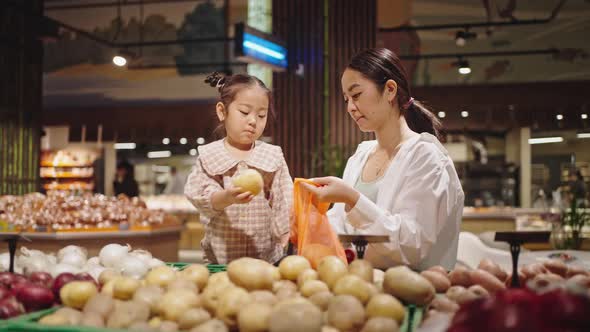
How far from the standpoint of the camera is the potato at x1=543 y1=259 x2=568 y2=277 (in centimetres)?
164

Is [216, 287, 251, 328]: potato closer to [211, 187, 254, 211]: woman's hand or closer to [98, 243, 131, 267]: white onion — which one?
[211, 187, 254, 211]: woman's hand

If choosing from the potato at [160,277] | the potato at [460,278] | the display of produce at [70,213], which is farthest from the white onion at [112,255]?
the display of produce at [70,213]

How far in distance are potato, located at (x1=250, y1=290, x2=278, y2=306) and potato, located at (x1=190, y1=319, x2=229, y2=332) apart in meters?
0.10

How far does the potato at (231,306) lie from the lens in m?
1.27

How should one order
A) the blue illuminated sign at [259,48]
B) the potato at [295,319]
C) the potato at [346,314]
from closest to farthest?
the potato at [295,319] → the potato at [346,314] → the blue illuminated sign at [259,48]

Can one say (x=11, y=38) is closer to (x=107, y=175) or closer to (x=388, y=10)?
(x=107, y=175)

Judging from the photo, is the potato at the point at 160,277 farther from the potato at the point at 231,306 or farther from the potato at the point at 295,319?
the potato at the point at 295,319

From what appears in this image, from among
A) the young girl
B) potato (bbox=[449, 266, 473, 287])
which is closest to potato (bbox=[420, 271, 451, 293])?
potato (bbox=[449, 266, 473, 287])

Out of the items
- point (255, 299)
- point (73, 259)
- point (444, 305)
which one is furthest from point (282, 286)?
point (73, 259)

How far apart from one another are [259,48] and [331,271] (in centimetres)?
568

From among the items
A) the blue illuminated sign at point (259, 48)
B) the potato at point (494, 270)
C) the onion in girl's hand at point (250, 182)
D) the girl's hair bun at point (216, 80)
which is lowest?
the potato at point (494, 270)

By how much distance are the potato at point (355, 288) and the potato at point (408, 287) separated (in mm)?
69

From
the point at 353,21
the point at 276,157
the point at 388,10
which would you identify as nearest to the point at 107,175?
the point at 388,10

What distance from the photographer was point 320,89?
8.15 m
